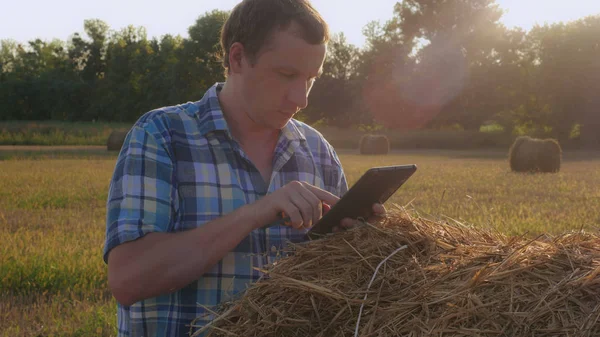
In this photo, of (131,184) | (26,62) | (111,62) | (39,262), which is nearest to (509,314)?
(131,184)

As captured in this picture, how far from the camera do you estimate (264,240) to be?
2680 millimetres

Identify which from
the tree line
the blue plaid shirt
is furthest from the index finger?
the tree line

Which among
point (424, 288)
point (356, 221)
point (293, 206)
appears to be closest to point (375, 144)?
point (356, 221)

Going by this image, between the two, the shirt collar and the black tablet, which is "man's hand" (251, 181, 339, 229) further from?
the shirt collar

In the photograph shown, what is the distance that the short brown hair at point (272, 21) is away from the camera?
2.53 meters

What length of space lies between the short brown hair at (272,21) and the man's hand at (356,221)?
72 cm

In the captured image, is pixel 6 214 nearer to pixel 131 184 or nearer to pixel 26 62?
pixel 131 184

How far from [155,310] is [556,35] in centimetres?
5962

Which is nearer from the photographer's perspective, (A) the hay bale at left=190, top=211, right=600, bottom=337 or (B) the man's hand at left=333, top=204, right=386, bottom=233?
(A) the hay bale at left=190, top=211, right=600, bottom=337

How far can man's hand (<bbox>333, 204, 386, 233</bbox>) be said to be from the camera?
2234 mm

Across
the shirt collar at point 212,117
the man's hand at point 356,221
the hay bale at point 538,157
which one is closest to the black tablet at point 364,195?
the man's hand at point 356,221

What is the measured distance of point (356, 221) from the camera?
223 centimetres

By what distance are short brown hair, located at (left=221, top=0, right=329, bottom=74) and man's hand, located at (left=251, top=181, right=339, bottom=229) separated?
0.67m

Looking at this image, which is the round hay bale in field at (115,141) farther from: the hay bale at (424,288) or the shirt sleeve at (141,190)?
the hay bale at (424,288)
